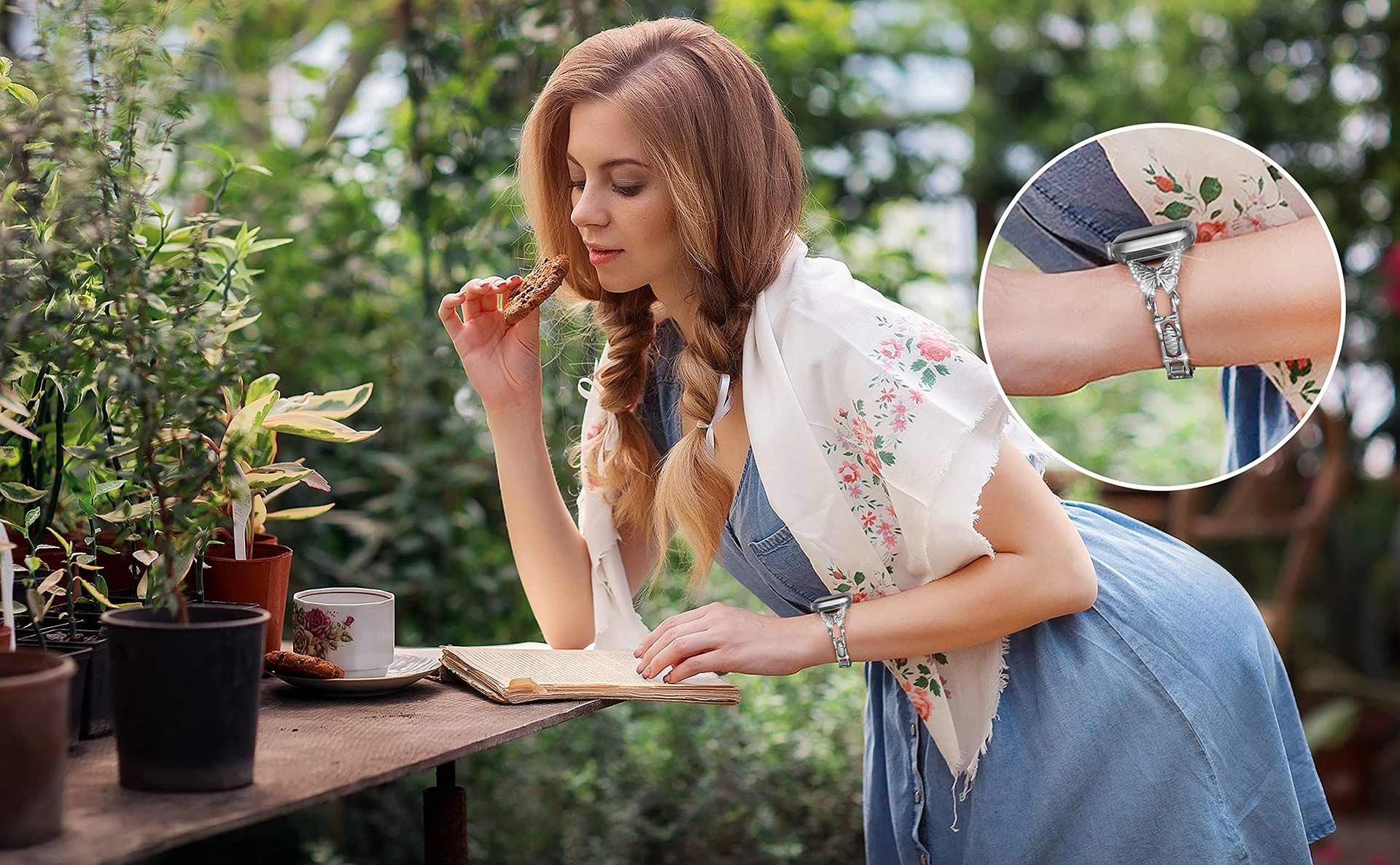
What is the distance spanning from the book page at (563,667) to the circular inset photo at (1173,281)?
571mm

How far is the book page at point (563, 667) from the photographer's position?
1463mm

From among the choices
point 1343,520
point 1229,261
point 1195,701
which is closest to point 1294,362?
point 1229,261

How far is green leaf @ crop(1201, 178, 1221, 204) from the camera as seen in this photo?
147cm

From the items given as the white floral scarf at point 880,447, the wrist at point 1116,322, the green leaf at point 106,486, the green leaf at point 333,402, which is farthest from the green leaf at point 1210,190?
the green leaf at point 106,486

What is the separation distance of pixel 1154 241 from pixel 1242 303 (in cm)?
12

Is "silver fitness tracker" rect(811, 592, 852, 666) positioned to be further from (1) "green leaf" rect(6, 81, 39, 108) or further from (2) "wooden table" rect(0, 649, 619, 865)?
(1) "green leaf" rect(6, 81, 39, 108)

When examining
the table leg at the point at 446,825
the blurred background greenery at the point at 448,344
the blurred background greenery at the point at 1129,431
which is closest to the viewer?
the table leg at the point at 446,825

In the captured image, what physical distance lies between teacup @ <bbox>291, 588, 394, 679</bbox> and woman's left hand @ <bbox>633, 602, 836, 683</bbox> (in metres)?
0.29

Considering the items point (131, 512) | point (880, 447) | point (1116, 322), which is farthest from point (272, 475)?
point (1116, 322)

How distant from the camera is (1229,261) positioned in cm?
147

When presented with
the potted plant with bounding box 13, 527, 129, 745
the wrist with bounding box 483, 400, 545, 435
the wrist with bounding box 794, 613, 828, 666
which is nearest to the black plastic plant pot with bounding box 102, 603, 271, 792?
the potted plant with bounding box 13, 527, 129, 745

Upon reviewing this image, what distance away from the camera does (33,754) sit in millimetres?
932

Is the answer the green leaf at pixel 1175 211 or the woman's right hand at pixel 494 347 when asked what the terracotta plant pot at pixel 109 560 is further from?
the green leaf at pixel 1175 211

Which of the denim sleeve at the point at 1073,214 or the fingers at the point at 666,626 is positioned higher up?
the denim sleeve at the point at 1073,214
